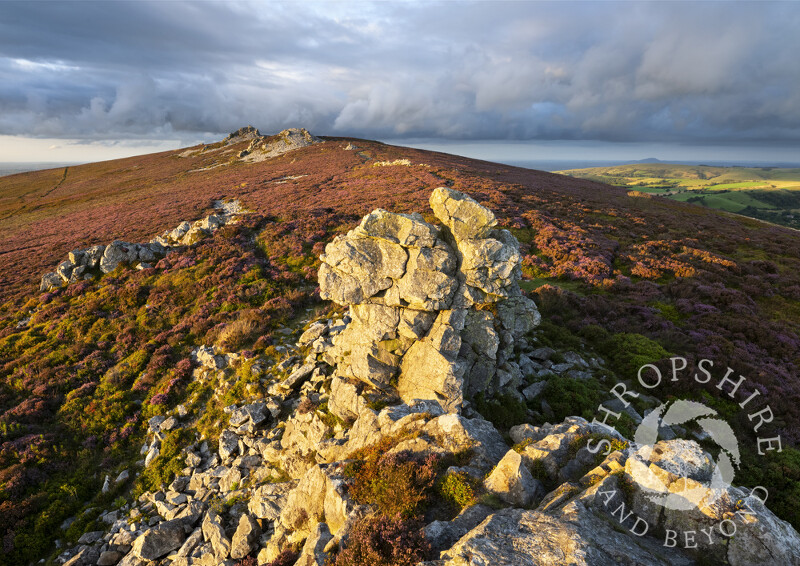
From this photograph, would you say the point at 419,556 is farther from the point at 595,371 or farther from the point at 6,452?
the point at 6,452

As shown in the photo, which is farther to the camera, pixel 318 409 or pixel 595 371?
pixel 595 371

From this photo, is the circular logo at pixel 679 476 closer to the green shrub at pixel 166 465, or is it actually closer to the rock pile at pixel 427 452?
the rock pile at pixel 427 452

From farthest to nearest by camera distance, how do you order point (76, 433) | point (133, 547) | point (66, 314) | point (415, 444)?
point (66, 314) < point (76, 433) < point (133, 547) < point (415, 444)

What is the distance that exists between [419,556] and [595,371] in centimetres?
1469

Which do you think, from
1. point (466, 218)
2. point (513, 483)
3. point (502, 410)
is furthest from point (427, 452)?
point (466, 218)

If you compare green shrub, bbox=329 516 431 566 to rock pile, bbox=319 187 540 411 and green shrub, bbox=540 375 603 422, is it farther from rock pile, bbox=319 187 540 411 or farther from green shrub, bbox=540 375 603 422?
green shrub, bbox=540 375 603 422

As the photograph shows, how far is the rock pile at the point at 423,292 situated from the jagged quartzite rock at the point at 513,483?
5.43 metres

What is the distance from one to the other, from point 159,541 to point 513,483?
11884 millimetres

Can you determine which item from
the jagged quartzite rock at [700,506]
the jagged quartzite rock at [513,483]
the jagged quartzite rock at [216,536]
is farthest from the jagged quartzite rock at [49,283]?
the jagged quartzite rock at [700,506]

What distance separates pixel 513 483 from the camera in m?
8.10

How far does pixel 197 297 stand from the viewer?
26.1 metres

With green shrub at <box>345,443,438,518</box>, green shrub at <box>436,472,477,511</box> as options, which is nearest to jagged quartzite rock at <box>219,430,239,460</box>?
green shrub at <box>345,443,438,518</box>

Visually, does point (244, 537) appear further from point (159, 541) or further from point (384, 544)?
point (384, 544)

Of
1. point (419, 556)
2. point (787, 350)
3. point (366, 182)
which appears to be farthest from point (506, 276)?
point (366, 182)
